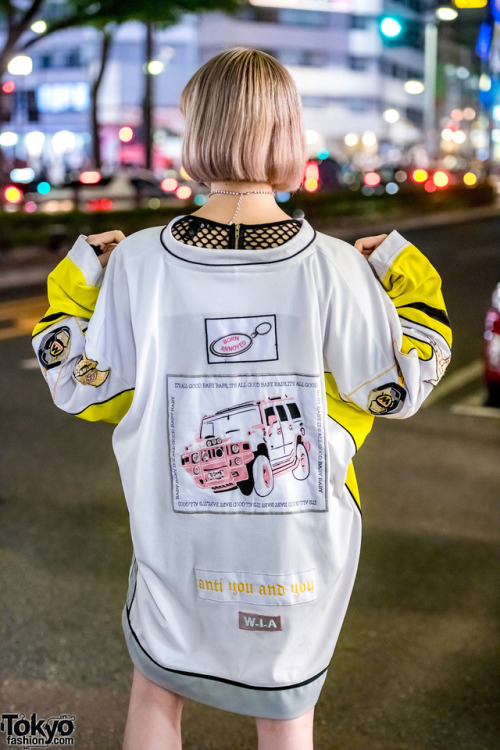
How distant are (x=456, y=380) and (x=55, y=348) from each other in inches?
319

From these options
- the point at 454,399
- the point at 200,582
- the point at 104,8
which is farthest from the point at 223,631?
the point at 104,8

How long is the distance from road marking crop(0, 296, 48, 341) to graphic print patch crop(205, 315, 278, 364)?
10.1 meters

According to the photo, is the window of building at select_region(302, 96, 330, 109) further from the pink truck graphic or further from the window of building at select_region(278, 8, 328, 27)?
the pink truck graphic

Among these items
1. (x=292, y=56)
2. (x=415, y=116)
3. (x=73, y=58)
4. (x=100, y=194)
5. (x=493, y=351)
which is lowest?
(x=415, y=116)

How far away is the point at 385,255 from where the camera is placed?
2.22 m

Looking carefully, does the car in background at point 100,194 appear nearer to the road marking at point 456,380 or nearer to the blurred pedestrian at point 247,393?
the road marking at point 456,380

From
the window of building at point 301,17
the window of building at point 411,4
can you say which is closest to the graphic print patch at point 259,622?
the window of building at point 301,17

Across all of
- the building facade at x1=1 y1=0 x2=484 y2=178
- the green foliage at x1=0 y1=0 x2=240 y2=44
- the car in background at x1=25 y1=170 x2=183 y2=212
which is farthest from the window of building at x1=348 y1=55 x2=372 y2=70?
the green foliage at x1=0 y1=0 x2=240 y2=44

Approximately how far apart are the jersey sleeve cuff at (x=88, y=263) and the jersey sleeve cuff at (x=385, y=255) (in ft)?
1.92

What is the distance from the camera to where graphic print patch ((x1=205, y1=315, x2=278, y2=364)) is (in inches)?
81.7

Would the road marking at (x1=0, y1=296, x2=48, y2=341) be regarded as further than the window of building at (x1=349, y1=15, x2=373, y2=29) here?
No

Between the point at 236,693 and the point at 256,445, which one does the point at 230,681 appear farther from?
the point at 256,445

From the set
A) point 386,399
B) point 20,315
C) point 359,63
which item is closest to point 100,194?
point 20,315

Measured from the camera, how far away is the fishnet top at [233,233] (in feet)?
6.91
